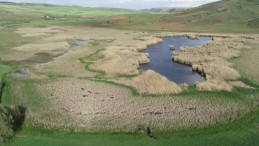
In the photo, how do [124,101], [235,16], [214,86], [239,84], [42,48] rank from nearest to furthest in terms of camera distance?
1. [124,101]
2. [214,86]
3. [239,84]
4. [42,48]
5. [235,16]

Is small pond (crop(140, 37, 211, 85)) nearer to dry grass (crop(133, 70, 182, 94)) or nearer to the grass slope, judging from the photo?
dry grass (crop(133, 70, 182, 94))

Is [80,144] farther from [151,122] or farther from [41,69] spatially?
[41,69]

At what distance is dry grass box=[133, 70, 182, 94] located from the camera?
137 ft

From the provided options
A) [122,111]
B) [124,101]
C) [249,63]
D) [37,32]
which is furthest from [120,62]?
[37,32]

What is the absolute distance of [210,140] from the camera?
2956 centimetres

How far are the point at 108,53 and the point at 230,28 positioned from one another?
7274cm

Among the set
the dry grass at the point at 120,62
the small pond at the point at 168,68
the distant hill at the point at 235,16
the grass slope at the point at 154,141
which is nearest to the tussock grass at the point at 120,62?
the dry grass at the point at 120,62

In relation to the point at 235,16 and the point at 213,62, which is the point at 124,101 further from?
the point at 235,16

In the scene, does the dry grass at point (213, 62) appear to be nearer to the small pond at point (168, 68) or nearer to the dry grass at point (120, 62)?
→ the small pond at point (168, 68)

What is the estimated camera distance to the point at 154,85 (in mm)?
43562

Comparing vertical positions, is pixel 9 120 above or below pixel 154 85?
below

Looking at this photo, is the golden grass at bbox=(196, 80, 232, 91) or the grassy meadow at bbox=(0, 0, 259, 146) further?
the golden grass at bbox=(196, 80, 232, 91)

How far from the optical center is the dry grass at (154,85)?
41656 millimetres

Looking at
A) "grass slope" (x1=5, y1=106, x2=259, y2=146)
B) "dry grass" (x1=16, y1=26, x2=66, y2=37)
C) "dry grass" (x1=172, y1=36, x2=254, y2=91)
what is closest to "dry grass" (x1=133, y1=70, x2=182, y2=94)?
"dry grass" (x1=172, y1=36, x2=254, y2=91)
